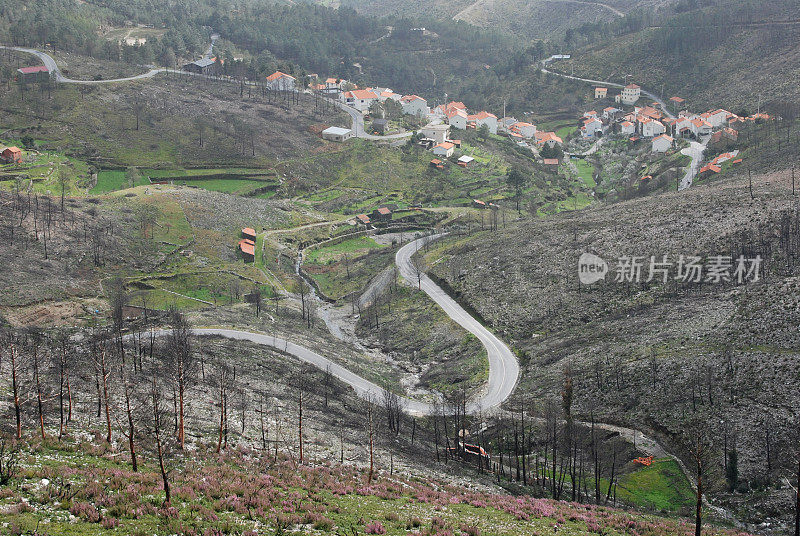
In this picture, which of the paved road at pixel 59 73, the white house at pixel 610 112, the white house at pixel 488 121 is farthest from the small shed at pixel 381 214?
the white house at pixel 610 112

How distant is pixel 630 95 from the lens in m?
180

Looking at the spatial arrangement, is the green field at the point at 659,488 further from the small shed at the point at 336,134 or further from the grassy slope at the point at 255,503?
the small shed at the point at 336,134

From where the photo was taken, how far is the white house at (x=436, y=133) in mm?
155500

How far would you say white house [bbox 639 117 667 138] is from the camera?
512 feet

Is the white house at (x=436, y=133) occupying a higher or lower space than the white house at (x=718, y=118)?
lower

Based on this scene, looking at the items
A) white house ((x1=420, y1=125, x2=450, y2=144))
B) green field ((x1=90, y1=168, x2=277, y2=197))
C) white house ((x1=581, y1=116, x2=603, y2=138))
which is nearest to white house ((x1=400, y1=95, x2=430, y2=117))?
white house ((x1=420, y1=125, x2=450, y2=144))

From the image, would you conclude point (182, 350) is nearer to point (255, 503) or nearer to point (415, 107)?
point (255, 503)

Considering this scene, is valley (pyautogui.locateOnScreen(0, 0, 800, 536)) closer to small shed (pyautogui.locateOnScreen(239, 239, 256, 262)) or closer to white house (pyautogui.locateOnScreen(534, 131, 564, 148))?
white house (pyautogui.locateOnScreen(534, 131, 564, 148))

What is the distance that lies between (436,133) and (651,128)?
151 ft

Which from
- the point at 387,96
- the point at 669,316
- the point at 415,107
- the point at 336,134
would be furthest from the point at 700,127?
the point at 669,316

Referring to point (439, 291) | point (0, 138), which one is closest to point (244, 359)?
point (439, 291)

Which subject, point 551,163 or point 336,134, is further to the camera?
point 551,163

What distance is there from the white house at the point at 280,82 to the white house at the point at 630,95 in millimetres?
80127

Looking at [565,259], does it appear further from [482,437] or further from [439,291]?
[482,437]
